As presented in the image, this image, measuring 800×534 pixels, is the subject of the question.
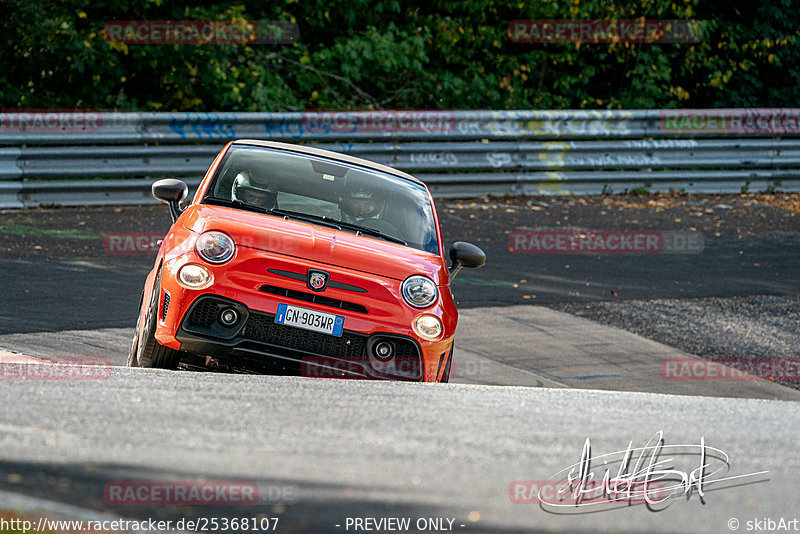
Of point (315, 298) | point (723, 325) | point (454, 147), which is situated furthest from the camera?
point (454, 147)

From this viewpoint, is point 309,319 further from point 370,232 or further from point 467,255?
point 467,255

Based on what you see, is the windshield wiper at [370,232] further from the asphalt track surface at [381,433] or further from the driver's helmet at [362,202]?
the asphalt track surface at [381,433]

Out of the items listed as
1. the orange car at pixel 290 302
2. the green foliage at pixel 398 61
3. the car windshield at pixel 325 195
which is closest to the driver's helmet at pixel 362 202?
the car windshield at pixel 325 195

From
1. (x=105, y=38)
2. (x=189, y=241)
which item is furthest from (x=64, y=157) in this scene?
(x=189, y=241)

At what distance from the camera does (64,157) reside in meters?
13.1

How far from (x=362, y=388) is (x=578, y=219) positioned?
31.5 ft

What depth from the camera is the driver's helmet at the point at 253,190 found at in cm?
691

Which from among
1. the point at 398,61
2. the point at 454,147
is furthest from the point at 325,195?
the point at 398,61

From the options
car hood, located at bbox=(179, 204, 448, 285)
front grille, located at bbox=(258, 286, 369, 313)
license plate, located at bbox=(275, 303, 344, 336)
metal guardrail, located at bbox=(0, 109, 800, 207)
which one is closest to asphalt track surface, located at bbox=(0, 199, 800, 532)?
license plate, located at bbox=(275, 303, 344, 336)

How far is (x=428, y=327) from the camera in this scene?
20.2ft

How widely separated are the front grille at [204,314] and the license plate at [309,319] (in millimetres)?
351

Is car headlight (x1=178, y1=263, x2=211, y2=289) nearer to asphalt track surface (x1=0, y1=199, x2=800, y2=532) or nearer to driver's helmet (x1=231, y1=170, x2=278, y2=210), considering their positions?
asphalt track surface (x1=0, y1=199, x2=800, y2=532)

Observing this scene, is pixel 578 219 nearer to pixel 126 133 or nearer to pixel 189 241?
pixel 126 133
